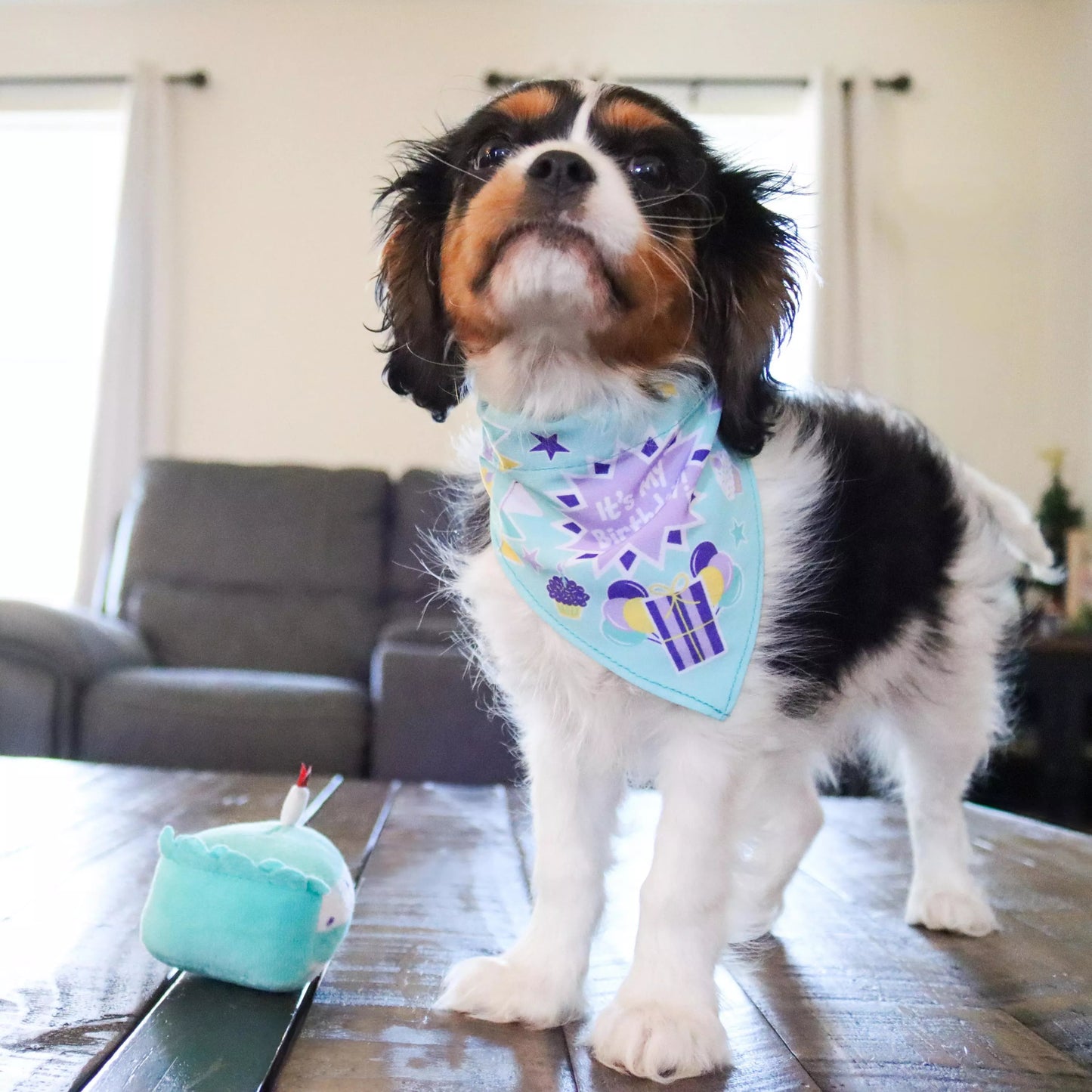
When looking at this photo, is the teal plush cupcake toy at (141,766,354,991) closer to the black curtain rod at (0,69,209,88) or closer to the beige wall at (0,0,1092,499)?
the beige wall at (0,0,1092,499)

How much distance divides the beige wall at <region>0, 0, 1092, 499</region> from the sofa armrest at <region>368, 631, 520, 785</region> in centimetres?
204

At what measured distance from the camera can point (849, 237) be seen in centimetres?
473

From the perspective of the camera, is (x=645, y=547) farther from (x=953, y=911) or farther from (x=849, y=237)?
(x=849, y=237)

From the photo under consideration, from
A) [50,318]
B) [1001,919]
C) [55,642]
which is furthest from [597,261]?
[50,318]

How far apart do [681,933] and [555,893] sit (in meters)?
0.15

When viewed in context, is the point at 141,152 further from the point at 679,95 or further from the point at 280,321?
the point at 679,95

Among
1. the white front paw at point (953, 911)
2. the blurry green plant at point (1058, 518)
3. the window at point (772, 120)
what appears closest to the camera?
the white front paw at point (953, 911)

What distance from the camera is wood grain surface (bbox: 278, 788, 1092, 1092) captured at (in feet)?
2.85

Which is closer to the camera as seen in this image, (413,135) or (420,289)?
(420,289)

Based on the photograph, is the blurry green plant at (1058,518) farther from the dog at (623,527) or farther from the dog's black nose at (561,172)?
the dog's black nose at (561,172)

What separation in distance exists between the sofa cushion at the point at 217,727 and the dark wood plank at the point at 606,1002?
1479mm

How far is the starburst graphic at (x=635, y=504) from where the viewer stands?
1080 millimetres

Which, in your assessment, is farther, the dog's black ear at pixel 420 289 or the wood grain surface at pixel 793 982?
the dog's black ear at pixel 420 289

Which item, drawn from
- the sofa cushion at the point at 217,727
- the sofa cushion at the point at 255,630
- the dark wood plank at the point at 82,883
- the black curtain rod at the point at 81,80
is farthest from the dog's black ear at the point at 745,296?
the black curtain rod at the point at 81,80
